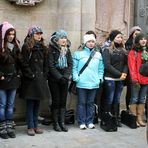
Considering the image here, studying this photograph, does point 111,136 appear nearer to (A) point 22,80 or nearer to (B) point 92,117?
(B) point 92,117

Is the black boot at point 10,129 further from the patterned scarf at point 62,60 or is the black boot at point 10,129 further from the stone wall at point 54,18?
the patterned scarf at point 62,60

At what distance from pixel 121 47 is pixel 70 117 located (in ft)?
5.18

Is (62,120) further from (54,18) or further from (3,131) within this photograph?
(54,18)

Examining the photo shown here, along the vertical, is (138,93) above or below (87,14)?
below

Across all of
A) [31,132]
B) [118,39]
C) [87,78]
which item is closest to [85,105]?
[87,78]

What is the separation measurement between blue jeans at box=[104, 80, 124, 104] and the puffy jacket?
0.19 meters

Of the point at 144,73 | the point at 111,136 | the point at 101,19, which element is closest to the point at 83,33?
the point at 101,19

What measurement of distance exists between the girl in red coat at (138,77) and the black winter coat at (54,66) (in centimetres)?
112

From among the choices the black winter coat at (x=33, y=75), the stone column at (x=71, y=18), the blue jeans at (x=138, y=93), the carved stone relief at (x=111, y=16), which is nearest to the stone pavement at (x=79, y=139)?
the blue jeans at (x=138, y=93)

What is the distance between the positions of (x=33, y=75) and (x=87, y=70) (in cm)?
109

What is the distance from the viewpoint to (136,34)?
847 cm

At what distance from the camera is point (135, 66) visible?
7875 mm

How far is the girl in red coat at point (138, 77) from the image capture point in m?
7.86

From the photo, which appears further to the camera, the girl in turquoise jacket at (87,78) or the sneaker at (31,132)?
the girl in turquoise jacket at (87,78)
